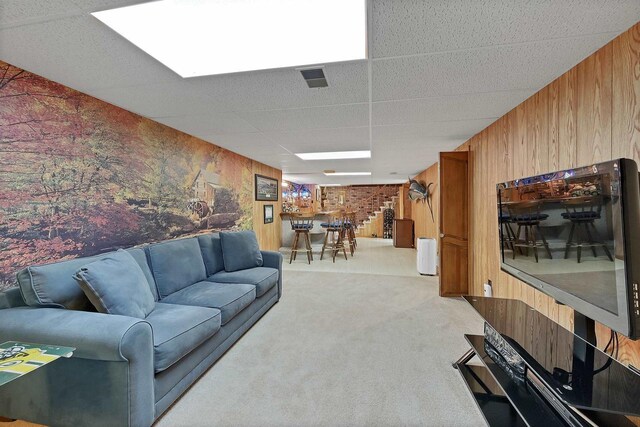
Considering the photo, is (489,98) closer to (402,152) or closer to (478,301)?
(478,301)

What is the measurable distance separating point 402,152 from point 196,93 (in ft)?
10.3

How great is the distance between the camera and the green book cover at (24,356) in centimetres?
103

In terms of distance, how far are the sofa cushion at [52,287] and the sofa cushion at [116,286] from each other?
7.3 inches

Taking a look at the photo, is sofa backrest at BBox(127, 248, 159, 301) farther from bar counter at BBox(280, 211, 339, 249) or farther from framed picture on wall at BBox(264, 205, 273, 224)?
bar counter at BBox(280, 211, 339, 249)

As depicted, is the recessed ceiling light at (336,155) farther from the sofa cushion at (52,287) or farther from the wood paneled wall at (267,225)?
the sofa cushion at (52,287)

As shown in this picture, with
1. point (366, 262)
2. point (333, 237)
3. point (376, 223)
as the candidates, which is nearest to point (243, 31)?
point (366, 262)

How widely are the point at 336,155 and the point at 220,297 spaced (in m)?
3.06

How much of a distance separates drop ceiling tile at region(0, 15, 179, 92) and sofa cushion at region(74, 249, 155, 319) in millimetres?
1242

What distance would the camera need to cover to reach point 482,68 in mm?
1618

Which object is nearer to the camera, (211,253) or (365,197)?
(211,253)

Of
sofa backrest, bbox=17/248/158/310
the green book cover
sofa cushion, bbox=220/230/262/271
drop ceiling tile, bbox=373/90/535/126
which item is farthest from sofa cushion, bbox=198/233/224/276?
drop ceiling tile, bbox=373/90/535/126

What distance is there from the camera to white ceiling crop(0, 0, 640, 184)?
1167 mm

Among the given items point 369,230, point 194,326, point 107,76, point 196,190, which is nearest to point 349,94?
point 107,76

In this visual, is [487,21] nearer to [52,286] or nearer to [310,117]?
[310,117]
